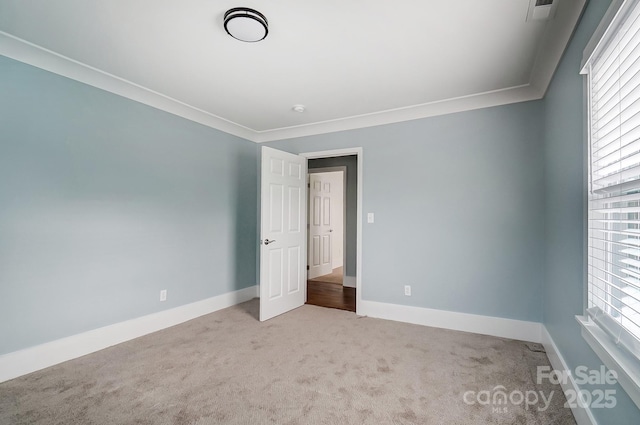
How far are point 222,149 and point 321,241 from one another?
120 inches

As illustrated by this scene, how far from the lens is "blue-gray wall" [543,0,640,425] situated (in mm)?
1577

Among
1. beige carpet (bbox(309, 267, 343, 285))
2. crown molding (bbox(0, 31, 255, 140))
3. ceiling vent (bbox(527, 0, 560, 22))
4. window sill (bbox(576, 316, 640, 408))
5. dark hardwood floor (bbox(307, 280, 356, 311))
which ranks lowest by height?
beige carpet (bbox(309, 267, 343, 285))

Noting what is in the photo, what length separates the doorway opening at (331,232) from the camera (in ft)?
15.8

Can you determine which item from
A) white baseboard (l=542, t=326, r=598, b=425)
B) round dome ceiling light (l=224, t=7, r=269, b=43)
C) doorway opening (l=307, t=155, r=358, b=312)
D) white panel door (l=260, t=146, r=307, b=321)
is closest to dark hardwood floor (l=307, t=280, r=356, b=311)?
doorway opening (l=307, t=155, r=358, b=312)

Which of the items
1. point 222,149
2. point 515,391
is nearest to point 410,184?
point 515,391

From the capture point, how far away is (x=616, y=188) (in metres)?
1.28

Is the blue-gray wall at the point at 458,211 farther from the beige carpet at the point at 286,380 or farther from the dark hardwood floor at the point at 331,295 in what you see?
the dark hardwood floor at the point at 331,295

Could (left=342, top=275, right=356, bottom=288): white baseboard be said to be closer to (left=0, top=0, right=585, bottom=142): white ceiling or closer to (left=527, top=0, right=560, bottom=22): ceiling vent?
(left=0, top=0, right=585, bottom=142): white ceiling

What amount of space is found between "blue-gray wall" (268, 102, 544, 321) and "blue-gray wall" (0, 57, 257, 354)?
1.95m

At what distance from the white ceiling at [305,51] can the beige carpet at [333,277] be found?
340cm

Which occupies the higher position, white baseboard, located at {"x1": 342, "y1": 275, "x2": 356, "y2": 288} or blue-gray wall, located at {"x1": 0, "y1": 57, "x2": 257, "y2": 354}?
blue-gray wall, located at {"x1": 0, "y1": 57, "x2": 257, "y2": 354}

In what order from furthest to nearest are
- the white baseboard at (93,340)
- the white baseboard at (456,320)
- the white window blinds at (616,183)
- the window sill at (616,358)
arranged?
the white baseboard at (456,320) → the white baseboard at (93,340) → the white window blinds at (616,183) → the window sill at (616,358)

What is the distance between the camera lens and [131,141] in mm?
2928

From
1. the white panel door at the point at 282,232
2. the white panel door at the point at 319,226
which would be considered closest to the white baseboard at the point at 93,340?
the white panel door at the point at 282,232
